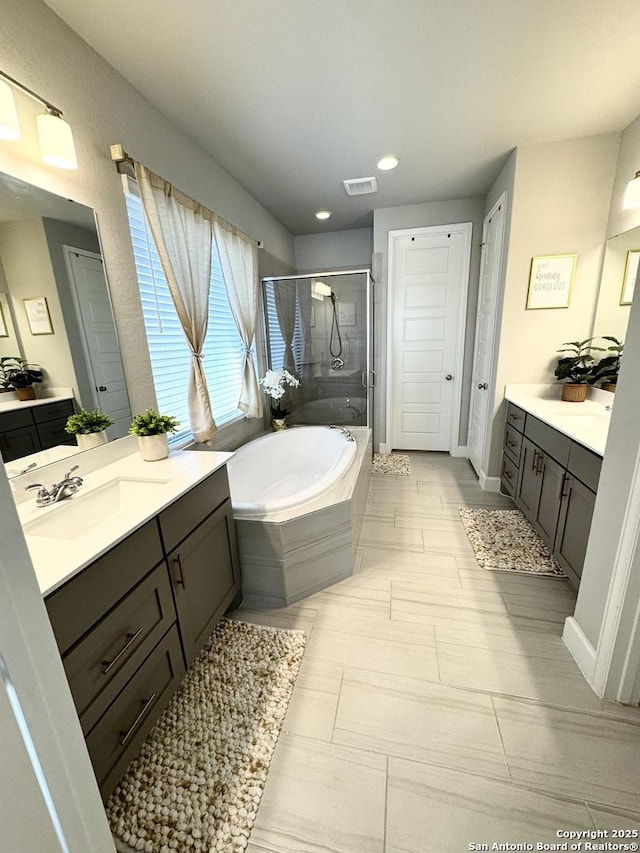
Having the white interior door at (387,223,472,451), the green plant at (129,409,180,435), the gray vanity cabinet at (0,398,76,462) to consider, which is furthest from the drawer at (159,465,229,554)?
the white interior door at (387,223,472,451)

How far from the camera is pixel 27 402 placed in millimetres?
1254

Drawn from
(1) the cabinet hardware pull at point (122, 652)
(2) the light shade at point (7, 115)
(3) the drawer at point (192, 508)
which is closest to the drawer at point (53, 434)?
(3) the drawer at point (192, 508)

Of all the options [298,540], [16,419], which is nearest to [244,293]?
[16,419]

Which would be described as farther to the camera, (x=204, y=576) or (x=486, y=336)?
(x=486, y=336)

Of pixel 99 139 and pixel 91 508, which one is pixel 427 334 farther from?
pixel 91 508

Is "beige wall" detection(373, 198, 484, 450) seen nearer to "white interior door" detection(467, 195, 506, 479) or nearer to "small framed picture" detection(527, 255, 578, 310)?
"white interior door" detection(467, 195, 506, 479)

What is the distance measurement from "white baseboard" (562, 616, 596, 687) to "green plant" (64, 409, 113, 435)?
7.36 ft

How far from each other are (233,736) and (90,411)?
1.39 metres

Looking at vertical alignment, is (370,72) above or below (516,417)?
above

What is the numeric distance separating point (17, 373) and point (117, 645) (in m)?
1.00

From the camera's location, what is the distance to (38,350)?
125 centimetres

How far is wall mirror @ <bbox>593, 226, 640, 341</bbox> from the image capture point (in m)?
2.12

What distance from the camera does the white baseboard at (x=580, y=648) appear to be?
1.31 metres

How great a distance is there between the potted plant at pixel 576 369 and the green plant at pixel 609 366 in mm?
35
